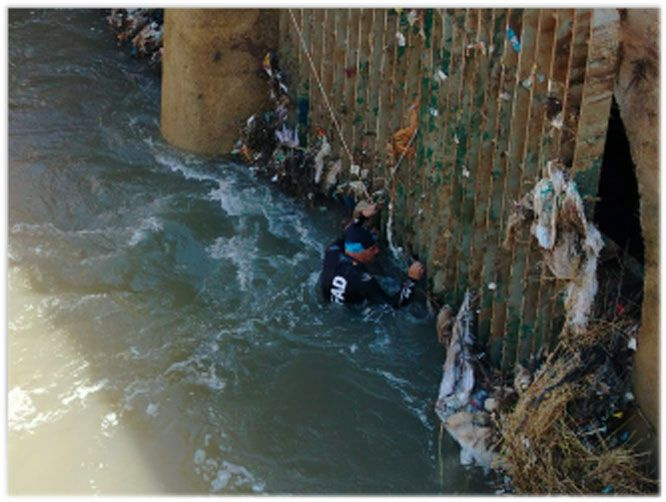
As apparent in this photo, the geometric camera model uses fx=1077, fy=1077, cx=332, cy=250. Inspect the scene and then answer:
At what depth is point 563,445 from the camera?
6.04m

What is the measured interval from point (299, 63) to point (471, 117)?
260 centimetres

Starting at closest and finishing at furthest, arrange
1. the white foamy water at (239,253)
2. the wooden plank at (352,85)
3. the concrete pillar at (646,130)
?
the concrete pillar at (646,130) < the wooden plank at (352,85) < the white foamy water at (239,253)

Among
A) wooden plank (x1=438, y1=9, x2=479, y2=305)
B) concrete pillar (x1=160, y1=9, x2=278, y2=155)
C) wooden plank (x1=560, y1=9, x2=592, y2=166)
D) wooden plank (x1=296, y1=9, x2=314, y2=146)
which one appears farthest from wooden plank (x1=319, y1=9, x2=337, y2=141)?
wooden plank (x1=560, y1=9, x2=592, y2=166)

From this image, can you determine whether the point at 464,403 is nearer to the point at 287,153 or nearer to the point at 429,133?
the point at 429,133

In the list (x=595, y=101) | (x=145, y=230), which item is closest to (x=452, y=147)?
(x=595, y=101)

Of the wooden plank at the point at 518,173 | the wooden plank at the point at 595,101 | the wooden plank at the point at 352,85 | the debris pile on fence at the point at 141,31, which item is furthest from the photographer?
the debris pile on fence at the point at 141,31

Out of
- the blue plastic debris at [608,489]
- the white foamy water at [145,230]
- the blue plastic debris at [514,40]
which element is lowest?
the blue plastic debris at [608,489]

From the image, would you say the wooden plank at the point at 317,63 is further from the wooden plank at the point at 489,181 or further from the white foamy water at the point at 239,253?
the wooden plank at the point at 489,181

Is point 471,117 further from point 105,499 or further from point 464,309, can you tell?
point 105,499

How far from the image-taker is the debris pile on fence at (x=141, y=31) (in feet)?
36.7

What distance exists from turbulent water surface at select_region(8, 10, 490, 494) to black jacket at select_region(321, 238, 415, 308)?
15 centimetres

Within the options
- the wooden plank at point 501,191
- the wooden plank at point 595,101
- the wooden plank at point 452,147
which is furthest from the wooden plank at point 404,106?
→ the wooden plank at point 595,101

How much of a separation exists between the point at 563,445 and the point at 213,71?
4749 mm

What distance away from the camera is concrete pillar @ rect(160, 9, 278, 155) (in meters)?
9.10
